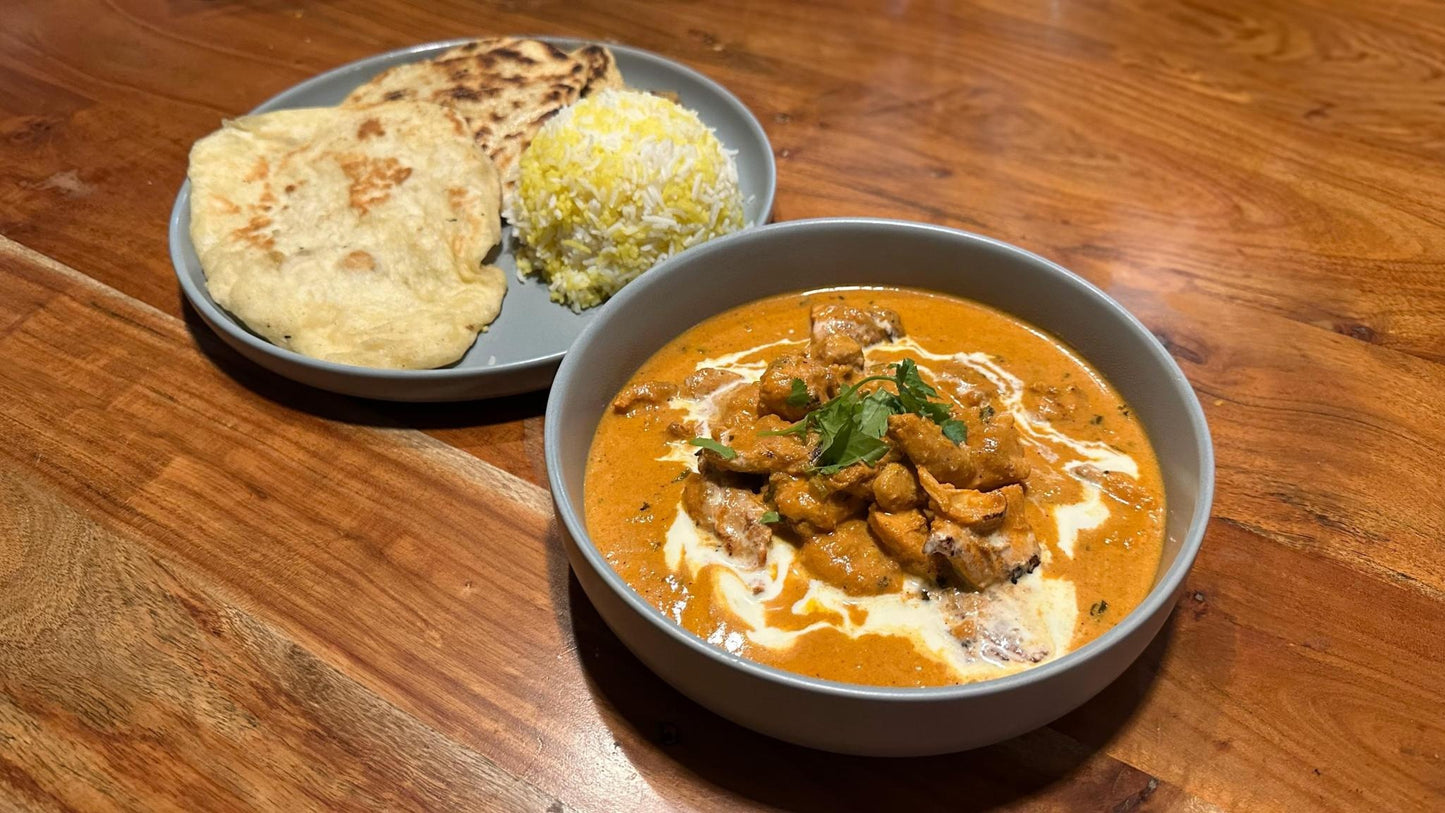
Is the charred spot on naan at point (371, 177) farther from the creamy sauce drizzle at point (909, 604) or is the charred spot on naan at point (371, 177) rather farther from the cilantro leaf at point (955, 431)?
the cilantro leaf at point (955, 431)

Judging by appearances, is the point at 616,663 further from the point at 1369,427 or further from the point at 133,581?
the point at 1369,427

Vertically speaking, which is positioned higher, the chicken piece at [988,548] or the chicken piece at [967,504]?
the chicken piece at [967,504]

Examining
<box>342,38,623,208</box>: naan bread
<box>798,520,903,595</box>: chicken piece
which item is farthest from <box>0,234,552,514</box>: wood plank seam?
<box>342,38,623,208</box>: naan bread

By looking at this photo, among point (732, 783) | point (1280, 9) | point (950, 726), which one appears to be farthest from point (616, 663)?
point (1280, 9)

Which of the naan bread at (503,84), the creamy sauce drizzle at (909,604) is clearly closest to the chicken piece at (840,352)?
the creamy sauce drizzle at (909,604)

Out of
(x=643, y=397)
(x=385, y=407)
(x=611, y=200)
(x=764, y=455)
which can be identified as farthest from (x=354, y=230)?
(x=764, y=455)

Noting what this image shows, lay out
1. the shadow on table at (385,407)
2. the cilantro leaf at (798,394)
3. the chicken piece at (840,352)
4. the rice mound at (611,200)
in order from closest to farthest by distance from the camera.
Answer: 1. the cilantro leaf at (798,394)
2. the chicken piece at (840,352)
3. the shadow on table at (385,407)
4. the rice mound at (611,200)

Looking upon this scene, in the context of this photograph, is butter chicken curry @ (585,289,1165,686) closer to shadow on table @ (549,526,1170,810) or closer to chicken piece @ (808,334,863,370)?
chicken piece @ (808,334,863,370)
